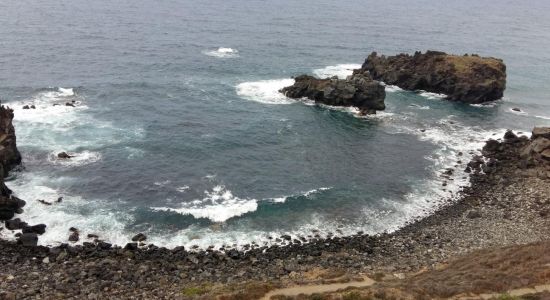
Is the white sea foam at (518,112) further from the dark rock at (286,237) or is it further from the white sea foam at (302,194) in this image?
the dark rock at (286,237)

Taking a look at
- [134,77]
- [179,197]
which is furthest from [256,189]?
[134,77]

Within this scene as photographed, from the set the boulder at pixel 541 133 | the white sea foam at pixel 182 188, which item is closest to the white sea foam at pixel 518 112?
the boulder at pixel 541 133

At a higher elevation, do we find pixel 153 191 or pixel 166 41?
pixel 166 41

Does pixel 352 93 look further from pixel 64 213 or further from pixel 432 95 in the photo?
pixel 64 213

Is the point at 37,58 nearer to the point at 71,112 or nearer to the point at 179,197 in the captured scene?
the point at 71,112

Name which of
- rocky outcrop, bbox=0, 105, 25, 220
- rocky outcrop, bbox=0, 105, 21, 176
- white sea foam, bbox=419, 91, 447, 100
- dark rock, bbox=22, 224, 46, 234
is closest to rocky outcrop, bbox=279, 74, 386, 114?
white sea foam, bbox=419, 91, 447, 100

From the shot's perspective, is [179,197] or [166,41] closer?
[179,197]

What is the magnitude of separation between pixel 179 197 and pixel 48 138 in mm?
30828

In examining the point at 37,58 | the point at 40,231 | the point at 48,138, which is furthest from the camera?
the point at 37,58

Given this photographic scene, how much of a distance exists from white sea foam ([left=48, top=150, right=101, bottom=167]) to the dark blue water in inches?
11.8

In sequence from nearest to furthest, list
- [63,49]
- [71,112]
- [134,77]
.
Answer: [71,112] < [134,77] < [63,49]

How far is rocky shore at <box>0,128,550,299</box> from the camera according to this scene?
48.7m

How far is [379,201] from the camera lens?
232ft

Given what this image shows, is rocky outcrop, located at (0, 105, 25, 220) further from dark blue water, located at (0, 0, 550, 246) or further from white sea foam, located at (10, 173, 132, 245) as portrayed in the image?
dark blue water, located at (0, 0, 550, 246)
